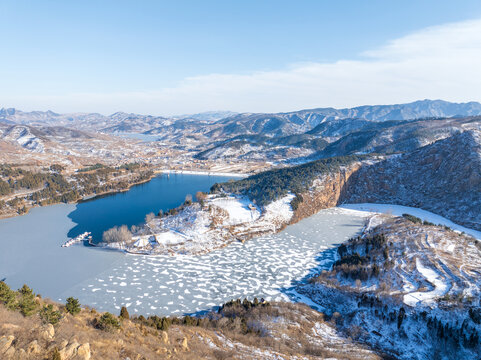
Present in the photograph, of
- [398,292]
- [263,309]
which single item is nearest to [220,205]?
[263,309]

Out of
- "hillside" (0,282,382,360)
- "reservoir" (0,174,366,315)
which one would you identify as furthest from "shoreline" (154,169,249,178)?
"hillside" (0,282,382,360)

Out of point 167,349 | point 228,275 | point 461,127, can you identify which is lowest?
point 228,275

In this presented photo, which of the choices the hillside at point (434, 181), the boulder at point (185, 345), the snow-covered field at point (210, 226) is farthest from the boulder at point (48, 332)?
the hillside at point (434, 181)

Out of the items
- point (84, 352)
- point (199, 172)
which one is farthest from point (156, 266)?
point (199, 172)

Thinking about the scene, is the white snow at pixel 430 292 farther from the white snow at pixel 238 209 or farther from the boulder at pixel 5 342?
the boulder at pixel 5 342

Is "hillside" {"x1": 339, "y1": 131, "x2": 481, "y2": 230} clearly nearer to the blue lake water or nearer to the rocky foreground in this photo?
the rocky foreground

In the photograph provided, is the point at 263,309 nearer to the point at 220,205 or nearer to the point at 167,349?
the point at 167,349

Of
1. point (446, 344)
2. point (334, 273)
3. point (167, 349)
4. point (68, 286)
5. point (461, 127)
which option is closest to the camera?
point (167, 349)

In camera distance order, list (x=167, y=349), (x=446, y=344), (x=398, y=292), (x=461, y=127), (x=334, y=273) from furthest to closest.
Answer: (x=461, y=127) < (x=334, y=273) < (x=398, y=292) < (x=446, y=344) < (x=167, y=349)
